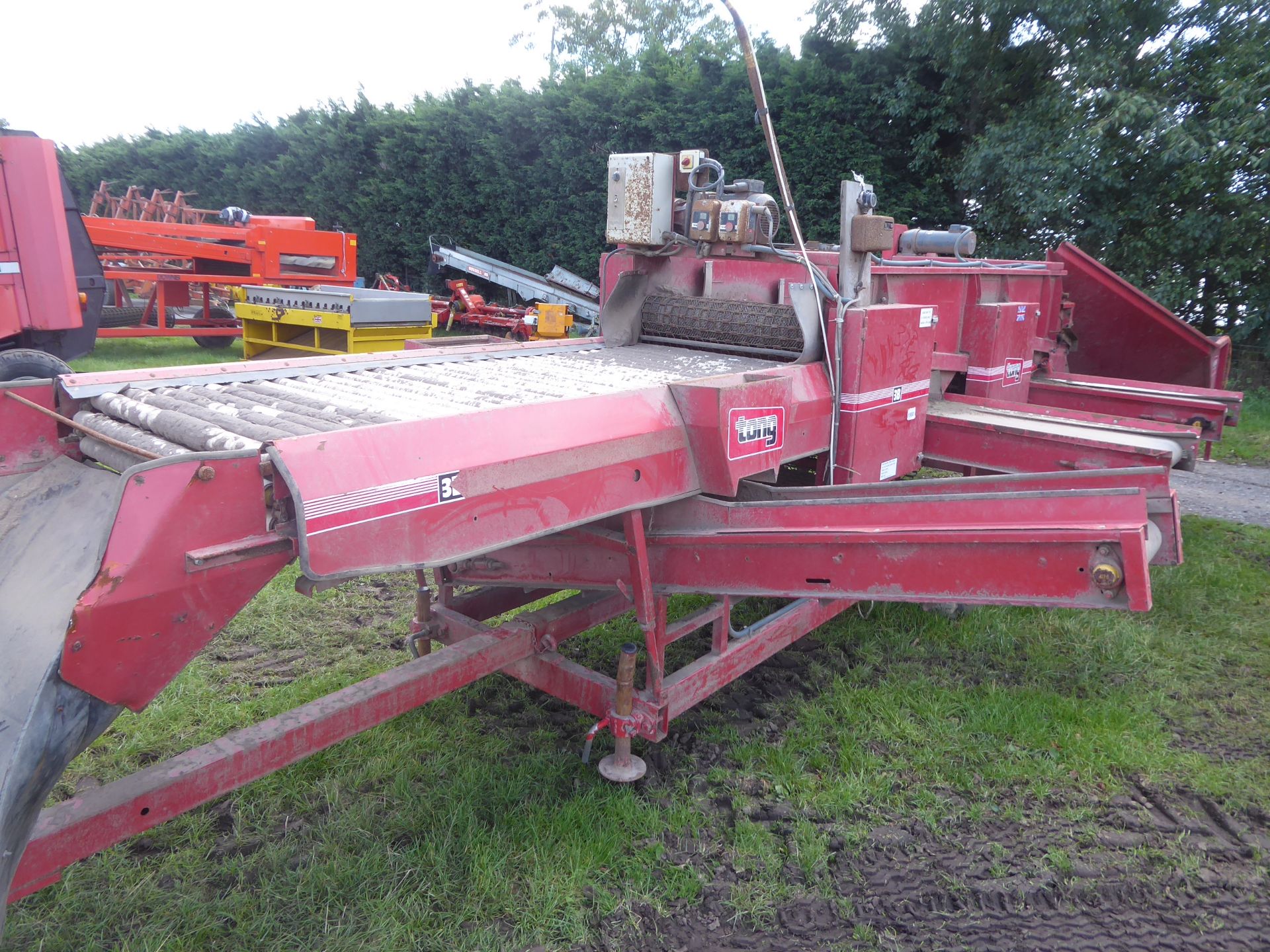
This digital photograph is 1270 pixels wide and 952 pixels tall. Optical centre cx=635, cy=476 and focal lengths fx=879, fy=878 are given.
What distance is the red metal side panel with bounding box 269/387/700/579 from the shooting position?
6.17ft

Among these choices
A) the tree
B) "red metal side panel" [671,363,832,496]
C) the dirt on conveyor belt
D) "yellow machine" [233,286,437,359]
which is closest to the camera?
"red metal side panel" [671,363,832,496]

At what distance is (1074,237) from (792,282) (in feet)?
26.7

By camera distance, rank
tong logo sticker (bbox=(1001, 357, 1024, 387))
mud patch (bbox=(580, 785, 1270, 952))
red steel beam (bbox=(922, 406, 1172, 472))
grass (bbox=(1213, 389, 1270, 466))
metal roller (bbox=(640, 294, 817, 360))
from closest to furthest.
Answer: mud patch (bbox=(580, 785, 1270, 952))
red steel beam (bbox=(922, 406, 1172, 472))
metal roller (bbox=(640, 294, 817, 360))
tong logo sticker (bbox=(1001, 357, 1024, 387))
grass (bbox=(1213, 389, 1270, 466))

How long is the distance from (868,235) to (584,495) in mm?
1727

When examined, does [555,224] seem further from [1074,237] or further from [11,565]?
[11,565]

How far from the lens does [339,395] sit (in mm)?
2711

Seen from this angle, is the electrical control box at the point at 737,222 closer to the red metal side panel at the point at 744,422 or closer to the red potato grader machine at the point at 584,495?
the red potato grader machine at the point at 584,495

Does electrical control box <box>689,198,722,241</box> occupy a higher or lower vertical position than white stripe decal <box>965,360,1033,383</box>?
higher

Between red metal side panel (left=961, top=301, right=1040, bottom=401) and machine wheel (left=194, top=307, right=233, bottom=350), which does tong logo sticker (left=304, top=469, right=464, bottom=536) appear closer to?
red metal side panel (left=961, top=301, right=1040, bottom=401)

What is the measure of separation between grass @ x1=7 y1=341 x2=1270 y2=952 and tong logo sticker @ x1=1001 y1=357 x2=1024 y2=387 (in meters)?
1.32

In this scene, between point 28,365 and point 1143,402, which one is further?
point 28,365

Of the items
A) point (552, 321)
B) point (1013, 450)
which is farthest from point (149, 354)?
point (1013, 450)

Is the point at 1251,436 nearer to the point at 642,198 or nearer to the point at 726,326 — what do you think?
the point at 726,326

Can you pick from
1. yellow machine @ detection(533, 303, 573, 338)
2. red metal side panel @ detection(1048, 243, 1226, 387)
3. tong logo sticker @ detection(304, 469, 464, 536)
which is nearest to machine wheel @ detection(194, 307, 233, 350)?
yellow machine @ detection(533, 303, 573, 338)
